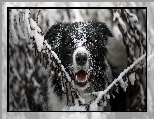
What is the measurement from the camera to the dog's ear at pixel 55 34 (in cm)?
237

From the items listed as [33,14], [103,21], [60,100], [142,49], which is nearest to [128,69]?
[142,49]

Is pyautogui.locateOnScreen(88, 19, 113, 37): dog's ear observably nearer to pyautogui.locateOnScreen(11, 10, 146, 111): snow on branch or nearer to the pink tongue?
pyautogui.locateOnScreen(11, 10, 146, 111): snow on branch

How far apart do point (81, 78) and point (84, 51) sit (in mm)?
221

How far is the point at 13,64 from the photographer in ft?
7.91

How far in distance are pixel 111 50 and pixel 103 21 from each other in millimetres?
240

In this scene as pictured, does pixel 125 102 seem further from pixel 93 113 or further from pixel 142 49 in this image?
pixel 142 49

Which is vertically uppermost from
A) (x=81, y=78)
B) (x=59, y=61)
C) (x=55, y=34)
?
(x=55, y=34)

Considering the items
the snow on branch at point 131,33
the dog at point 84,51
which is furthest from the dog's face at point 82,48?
the snow on branch at point 131,33

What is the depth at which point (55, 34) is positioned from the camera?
2.38m

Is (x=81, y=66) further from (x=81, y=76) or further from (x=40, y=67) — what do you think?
(x=40, y=67)

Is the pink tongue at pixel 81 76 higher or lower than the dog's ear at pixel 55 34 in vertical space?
lower

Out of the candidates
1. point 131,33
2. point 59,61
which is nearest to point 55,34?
point 59,61

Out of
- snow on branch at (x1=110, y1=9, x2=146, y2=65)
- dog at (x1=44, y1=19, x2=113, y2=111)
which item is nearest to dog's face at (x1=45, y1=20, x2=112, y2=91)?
dog at (x1=44, y1=19, x2=113, y2=111)

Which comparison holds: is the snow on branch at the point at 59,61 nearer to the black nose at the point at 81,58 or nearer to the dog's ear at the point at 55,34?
the dog's ear at the point at 55,34
